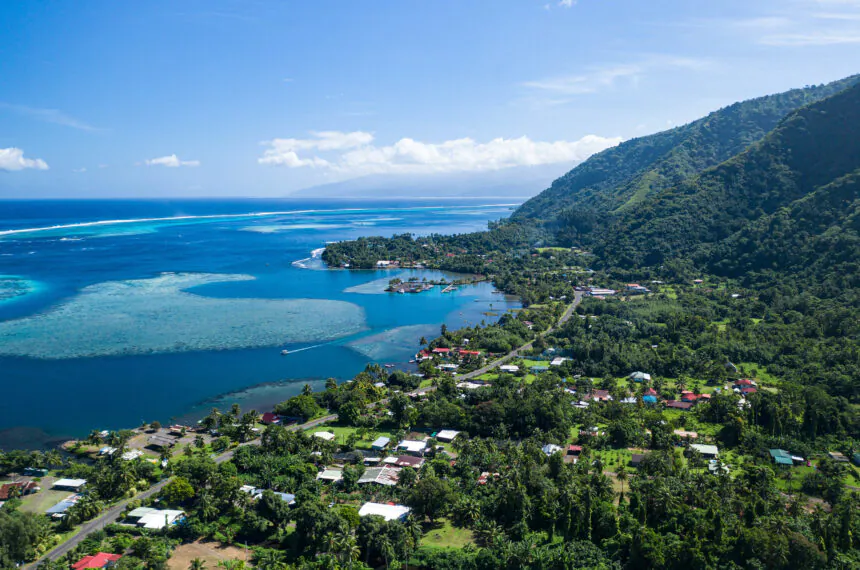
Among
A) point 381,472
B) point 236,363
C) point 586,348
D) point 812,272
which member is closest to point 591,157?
point 812,272

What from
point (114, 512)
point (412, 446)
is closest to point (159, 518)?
point (114, 512)

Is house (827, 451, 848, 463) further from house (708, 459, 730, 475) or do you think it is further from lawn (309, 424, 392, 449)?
lawn (309, 424, 392, 449)

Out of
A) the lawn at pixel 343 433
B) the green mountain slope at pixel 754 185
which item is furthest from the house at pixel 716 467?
the green mountain slope at pixel 754 185

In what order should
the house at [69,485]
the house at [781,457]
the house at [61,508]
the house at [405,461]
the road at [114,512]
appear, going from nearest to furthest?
the road at [114,512] < the house at [61,508] < the house at [69,485] < the house at [781,457] < the house at [405,461]

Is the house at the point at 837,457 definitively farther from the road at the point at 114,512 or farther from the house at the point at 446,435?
the road at the point at 114,512

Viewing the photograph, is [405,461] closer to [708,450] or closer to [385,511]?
[385,511]

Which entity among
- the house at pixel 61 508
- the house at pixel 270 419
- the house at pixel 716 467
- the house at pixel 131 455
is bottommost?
the house at pixel 716 467

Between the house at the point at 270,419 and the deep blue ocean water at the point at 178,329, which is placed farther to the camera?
the deep blue ocean water at the point at 178,329
